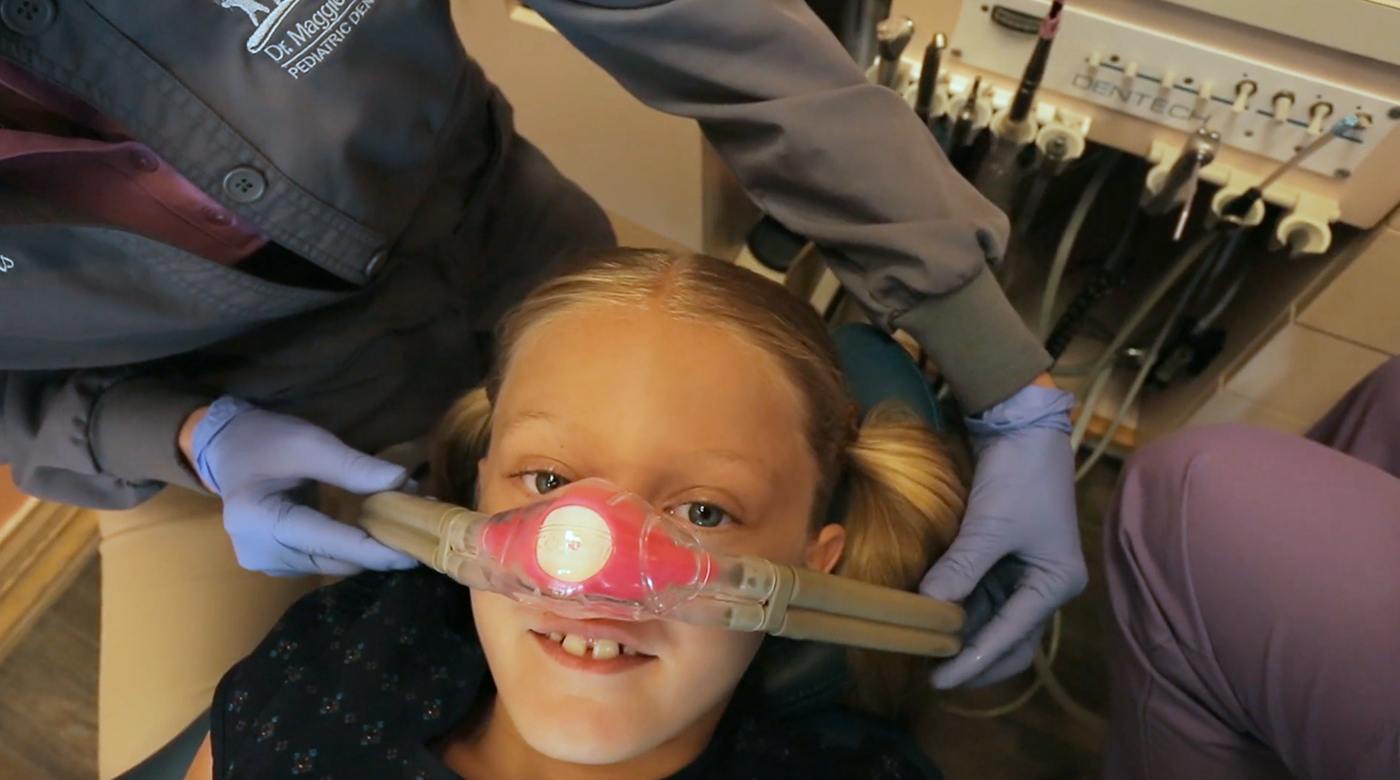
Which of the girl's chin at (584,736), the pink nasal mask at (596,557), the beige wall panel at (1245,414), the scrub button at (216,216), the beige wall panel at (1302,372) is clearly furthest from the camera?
the beige wall panel at (1245,414)

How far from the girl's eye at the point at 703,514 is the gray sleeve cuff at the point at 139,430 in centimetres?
52

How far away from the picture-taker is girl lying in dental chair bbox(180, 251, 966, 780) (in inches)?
28.9

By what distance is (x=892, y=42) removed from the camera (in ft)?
3.14

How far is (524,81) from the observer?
131 centimetres

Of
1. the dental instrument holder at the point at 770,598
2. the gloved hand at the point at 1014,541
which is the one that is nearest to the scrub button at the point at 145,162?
the dental instrument holder at the point at 770,598

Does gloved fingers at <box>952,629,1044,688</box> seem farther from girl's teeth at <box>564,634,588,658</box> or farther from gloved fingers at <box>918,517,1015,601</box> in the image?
girl's teeth at <box>564,634,588,658</box>

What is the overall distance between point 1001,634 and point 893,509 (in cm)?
15

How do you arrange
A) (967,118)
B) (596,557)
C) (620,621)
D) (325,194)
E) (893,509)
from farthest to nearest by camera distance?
(967,118) → (893,509) → (325,194) → (620,621) → (596,557)

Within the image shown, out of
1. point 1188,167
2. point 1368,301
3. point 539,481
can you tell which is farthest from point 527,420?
point 1368,301

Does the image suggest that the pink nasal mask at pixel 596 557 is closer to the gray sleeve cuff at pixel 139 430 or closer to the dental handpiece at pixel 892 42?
the gray sleeve cuff at pixel 139 430

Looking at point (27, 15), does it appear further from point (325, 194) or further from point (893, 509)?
point (893, 509)

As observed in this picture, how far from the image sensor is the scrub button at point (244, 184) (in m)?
0.75

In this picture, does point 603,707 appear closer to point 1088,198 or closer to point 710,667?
point 710,667

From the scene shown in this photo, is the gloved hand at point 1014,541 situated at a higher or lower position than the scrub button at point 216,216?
lower
